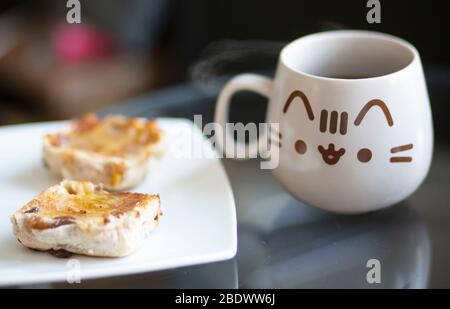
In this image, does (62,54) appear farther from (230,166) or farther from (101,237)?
(101,237)

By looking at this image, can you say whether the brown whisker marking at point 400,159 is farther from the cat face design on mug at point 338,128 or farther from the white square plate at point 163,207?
the white square plate at point 163,207

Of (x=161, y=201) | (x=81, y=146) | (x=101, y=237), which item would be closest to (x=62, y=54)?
(x=81, y=146)

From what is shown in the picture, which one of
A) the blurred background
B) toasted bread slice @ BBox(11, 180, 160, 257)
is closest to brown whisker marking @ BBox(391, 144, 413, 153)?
toasted bread slice @ BBox(11, 180, 160, 257)

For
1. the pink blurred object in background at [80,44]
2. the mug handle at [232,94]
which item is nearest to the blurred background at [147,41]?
the pink blurred object in background at [80,44]

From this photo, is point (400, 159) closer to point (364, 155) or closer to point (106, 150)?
point (364, 155)

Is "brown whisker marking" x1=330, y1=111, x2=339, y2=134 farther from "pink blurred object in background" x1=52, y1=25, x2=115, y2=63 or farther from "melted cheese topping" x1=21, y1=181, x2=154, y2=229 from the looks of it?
"pink blurred object in background" x1=52, y1=25, x2=115, y2=63
